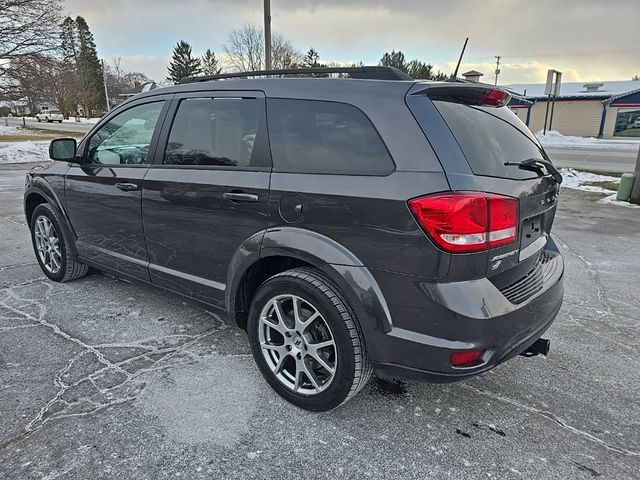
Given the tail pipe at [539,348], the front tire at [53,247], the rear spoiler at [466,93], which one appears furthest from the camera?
the front tire at [53,247]

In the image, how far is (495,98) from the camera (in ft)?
8.69

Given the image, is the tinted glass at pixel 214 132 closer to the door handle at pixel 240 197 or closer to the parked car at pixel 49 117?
the door handle at pixel 240 197

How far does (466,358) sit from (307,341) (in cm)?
85

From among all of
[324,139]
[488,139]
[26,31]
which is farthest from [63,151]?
[26,31]

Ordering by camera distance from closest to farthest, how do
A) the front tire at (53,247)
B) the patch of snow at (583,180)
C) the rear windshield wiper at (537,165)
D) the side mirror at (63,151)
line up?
the rear windshield wiper at (537,165)
the side mirror at (63,151)
the front tire at (53,247)
the patch of snow at (583,180)

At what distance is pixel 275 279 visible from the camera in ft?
8.32

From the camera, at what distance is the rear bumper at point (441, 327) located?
80.5 inches

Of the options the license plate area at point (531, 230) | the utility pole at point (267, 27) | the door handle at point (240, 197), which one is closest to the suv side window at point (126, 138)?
the door handle at point (240, 197)

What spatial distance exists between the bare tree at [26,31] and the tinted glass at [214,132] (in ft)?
77.9

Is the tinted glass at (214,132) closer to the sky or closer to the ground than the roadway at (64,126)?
closer to the sky

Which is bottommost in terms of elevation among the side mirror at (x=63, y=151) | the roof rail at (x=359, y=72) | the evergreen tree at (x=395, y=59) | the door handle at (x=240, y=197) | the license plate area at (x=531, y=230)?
the license plate area at (x=531, y=230)

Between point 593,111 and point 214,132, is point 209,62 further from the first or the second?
point 214,132

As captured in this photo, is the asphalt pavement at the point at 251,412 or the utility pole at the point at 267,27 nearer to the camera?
the asphalt pavement at the point at 251,412

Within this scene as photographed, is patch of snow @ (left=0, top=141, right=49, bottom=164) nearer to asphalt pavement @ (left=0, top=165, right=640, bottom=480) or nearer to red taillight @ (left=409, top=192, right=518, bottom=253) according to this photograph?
asphalt pavement @ (left=0, top=165, right=640, bottom=480)
